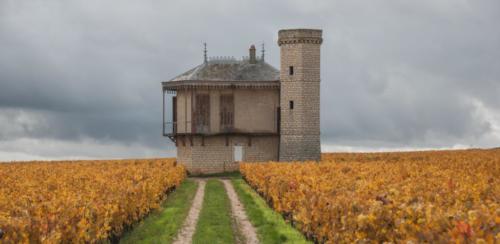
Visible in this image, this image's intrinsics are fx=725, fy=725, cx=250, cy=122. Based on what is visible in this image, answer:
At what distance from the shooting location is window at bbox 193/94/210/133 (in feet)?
157

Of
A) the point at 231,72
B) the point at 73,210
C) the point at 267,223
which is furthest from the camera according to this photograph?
the point at 231,72

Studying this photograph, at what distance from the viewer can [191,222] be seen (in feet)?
78.5

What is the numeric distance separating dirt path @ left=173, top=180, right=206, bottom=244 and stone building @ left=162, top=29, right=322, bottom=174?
13.4 metres

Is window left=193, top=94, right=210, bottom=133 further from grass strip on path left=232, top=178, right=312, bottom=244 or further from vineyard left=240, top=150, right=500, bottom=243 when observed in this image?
vineyard left=240, top=150, right=500, bottom=243

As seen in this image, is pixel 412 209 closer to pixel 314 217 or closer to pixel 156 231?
pixel 314 217

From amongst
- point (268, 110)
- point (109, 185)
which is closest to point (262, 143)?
point (268, 110)

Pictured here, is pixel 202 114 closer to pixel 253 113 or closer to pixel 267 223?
pixel 253 113

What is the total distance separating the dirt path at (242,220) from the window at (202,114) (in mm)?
13015

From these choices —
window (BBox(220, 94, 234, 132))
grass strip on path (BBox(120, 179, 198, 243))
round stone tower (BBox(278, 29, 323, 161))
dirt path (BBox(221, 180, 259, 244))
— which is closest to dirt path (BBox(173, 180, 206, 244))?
grass strip on path (BBox(120, 179, 198, 243))

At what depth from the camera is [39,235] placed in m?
13.5

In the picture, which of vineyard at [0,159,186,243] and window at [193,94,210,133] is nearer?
vineyard at [0,159,186,243]

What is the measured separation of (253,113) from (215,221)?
24743 millimetres

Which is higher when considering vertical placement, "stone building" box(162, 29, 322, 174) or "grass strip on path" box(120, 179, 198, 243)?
"stone building" box(162, 29, 322, 174)

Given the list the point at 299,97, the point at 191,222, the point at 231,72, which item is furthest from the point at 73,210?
the point at 231,72
